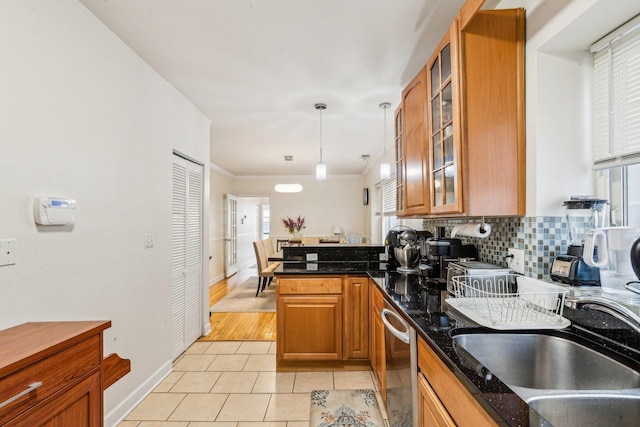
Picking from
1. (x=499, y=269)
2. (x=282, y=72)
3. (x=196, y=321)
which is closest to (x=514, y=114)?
(x=499, y=269)

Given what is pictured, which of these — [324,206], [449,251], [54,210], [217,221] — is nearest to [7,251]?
[54,210]

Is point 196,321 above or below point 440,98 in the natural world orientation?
below

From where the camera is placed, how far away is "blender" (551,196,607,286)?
4.11 ft

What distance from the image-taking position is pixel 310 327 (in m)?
2.59

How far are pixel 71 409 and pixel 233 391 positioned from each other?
1.46 m

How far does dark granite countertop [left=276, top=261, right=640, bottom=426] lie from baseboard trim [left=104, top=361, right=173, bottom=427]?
1.86m

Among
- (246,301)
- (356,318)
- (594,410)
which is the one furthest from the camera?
(246,301)

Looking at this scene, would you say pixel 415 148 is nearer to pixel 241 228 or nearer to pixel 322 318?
pixel 322 318

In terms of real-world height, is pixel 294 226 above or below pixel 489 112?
below

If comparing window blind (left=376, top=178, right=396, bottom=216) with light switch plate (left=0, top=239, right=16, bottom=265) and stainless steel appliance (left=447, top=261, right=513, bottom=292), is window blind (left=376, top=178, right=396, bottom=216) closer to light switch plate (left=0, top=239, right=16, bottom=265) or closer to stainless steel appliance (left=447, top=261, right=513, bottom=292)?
stainless steel appliance (left=447, top=261, right=513, bottom=292)

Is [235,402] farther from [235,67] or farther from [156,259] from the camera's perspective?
[235,67]

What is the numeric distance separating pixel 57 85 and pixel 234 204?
6027 mm

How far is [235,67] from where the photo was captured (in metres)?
2.32

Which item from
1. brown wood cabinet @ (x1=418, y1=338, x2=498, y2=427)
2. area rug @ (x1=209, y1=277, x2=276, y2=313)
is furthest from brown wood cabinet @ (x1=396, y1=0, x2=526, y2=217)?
area rug @ (x1=209, y1=277, x2=276, y2=313)
